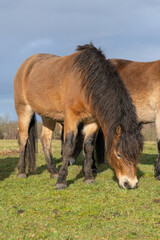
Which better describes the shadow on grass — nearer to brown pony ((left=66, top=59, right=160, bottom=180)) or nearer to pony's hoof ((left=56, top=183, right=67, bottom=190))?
pony's hoof ((left=56, top=183, right=67, bottom=190))

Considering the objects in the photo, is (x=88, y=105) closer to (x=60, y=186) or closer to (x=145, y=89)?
(x=60, y=186)

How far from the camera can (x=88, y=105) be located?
5.59 m

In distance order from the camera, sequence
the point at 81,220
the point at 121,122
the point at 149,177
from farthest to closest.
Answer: the point at 149,177 → the point at 121,122 → the point at 81,220

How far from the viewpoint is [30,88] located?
23.4 feet

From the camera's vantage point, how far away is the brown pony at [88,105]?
16.6ft

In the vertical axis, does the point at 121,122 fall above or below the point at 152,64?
below

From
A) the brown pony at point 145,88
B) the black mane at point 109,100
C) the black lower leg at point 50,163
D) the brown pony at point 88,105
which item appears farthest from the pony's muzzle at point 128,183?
the black lower leg at point 50,163

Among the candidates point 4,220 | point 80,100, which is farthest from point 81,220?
point 80,100

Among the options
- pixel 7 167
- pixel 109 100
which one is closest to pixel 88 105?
pixel 109 100

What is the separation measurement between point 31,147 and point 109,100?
10.2ft

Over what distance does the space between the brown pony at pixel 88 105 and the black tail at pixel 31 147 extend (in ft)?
0.17

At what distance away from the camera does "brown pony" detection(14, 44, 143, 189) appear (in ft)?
16.6

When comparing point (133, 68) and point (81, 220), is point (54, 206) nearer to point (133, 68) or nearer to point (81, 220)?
point (81, 220)

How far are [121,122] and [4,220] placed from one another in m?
2.36
